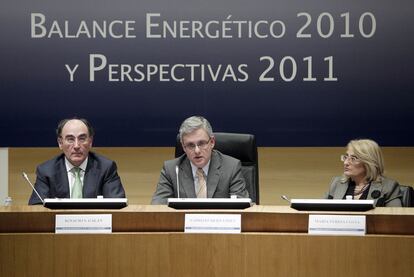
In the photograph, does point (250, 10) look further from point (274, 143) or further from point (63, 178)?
point (63, 178)

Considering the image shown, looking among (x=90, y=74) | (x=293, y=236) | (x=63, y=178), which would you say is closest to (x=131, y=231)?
(x=293, y=236)

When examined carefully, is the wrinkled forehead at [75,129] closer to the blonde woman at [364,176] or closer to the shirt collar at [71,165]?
the shirt collar at [71,165]

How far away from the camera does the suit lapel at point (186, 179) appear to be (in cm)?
456

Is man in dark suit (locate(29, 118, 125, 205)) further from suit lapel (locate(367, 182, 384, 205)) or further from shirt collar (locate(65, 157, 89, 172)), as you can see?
suit lapel (locate(367, 182, 384, 205))

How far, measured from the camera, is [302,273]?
325cm

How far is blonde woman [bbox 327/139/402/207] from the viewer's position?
4.46 meters

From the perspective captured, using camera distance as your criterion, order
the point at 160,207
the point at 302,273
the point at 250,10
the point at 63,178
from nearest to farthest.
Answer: the point at 302,273 < the point at 160,207 < the point at 63,178 < the point at 250,10

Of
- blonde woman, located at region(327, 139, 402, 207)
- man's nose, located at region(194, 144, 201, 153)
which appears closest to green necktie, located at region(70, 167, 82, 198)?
man's nose, located at region(194, 144, 201, 153)

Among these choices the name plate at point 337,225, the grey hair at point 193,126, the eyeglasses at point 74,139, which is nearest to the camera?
the name plate at point 337,225

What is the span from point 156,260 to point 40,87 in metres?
3.25

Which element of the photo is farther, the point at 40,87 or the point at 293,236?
the point at 40,87

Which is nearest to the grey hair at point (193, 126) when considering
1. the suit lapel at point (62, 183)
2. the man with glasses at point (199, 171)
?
the man with glasses at point (199, 171)

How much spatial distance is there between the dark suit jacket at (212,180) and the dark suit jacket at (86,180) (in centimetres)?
28

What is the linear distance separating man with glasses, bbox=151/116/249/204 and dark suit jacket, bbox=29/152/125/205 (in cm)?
29
